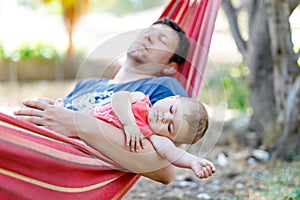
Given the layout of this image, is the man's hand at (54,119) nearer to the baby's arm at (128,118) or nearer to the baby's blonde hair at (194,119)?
the baby's arm at (128,118)

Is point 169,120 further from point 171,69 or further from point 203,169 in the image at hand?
point 171,69

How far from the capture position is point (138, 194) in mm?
2883

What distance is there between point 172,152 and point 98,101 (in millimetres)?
433

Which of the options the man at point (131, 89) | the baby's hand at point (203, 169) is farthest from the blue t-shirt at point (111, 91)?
the baby's hand at point (203, 169)

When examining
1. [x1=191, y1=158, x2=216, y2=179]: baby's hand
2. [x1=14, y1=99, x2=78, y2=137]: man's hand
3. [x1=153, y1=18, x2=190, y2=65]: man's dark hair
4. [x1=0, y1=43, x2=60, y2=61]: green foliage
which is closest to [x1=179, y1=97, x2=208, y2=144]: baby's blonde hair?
[x1=191, y1=158, x2=216, y2=179]: baby's hand

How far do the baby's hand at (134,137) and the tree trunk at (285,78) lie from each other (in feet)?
5.35

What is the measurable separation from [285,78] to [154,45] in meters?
1.34

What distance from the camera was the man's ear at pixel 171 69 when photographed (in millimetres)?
2283

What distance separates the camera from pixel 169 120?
1.75m

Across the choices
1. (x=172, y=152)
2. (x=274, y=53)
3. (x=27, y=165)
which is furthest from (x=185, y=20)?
(x=27, y=165)

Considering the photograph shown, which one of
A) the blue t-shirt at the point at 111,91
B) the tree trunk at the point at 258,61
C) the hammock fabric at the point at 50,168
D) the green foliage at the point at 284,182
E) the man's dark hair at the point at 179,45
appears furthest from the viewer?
the tree trunk at the point at 258,61

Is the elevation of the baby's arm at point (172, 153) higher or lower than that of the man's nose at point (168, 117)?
lower

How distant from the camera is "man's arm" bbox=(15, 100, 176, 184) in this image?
1772 mm

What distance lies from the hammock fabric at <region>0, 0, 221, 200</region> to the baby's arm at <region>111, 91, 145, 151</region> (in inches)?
4.3
